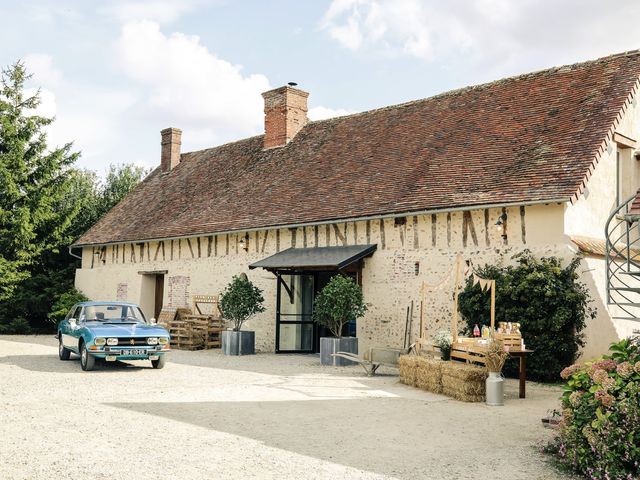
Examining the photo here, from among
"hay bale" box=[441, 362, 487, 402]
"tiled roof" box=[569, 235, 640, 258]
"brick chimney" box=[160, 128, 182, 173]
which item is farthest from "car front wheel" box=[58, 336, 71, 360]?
"brick chimney" box=[160, 128, 182, 173]

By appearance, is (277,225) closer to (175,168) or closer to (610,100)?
(610,100)

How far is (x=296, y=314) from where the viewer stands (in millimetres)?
16438

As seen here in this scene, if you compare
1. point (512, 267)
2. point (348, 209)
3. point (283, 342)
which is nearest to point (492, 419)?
point (512, 267)

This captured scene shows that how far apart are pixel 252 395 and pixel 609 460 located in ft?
17.0

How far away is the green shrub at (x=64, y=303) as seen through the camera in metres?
22.7

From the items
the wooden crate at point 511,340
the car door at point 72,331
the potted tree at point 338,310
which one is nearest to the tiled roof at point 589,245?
the wooden crate at point 511,340

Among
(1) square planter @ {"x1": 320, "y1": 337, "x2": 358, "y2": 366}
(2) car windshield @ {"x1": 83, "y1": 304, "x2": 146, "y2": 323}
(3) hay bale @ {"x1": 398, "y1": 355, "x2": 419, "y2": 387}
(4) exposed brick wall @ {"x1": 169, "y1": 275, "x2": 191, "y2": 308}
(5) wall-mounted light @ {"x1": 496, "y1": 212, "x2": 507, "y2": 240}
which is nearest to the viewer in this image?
(3) hay bale @ {"x1": 398, "y1": 355, "x2": 419, "y2": 387}

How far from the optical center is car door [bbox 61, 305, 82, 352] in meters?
12.1

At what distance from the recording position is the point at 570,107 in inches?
541

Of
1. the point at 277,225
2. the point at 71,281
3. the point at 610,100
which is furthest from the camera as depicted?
the point at 71,281

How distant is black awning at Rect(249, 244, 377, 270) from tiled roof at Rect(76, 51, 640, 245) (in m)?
0.75

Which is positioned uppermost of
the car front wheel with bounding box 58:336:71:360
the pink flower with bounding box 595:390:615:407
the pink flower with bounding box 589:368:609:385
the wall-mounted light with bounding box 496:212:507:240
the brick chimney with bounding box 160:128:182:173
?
the brick chimney with bounding box 160:128:182:173

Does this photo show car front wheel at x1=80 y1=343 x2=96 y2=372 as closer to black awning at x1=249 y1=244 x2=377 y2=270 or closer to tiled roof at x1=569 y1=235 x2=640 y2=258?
black awning at x1=249 y1=244 x2=377 y2=270

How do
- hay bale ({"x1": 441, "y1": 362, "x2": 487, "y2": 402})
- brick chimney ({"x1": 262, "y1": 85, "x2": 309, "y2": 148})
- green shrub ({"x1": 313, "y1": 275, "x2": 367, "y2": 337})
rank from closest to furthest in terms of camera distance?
hay bale ({"x1": 441, "y1": 362, "x2": 487, "y2": 402}), green shrub ({"x1": 313, "y1": 275, "x2": 367, "y2": 337}), brick chimney ({"x1": 262, "y1": 85, "x2": 309, "y2": 148})
